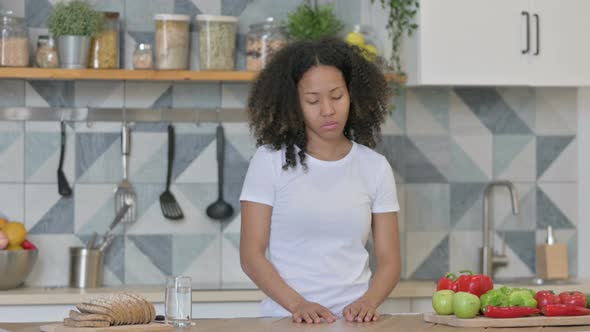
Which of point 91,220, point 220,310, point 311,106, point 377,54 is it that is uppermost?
point 377,54

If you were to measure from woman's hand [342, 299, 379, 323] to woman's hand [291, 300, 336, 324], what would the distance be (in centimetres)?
4

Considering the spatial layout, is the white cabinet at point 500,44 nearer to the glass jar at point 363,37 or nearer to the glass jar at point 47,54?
the glass jar at point 363,37

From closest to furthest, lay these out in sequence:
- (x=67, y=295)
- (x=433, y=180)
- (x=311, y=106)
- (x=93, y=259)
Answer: (x=311, y=106) → (x=67, y=295) → (x=93, y=259) → (x=433, y=180)

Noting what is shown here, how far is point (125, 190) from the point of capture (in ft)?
12.3

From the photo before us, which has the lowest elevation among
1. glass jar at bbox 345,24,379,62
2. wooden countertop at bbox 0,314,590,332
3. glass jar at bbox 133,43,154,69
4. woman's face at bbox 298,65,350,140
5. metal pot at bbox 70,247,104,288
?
metal pot at bbox 70,247,104,288

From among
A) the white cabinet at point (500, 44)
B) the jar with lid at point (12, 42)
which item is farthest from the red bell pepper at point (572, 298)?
the jar with lid at point (12, 42)

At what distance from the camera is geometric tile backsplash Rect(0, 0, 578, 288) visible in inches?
146

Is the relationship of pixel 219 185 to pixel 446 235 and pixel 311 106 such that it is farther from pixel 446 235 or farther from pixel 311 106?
pixel 311 106

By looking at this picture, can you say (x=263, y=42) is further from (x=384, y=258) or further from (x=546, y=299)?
(x=546, y=299)

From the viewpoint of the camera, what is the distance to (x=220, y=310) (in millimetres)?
3439

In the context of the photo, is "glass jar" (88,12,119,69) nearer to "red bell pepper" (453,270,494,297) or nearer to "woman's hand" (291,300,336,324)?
"woman's hand" (291,300,336,324)

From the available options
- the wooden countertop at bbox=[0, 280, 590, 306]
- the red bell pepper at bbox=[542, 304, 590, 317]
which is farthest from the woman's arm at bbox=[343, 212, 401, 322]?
the wooden countertop at bbox=[0, 280, 590, 306]

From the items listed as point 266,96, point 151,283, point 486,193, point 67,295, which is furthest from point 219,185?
point 266,96

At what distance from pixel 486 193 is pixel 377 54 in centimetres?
71
